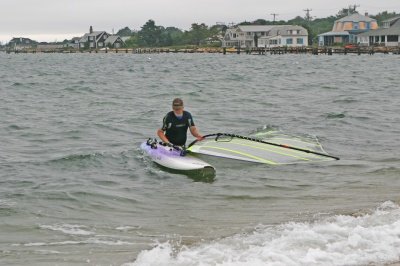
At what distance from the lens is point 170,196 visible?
1123 cm

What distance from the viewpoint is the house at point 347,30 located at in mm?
112750

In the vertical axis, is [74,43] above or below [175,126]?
above

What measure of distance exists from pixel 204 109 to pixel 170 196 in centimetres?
1533

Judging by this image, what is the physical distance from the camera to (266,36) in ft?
408

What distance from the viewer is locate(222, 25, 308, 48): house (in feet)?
385

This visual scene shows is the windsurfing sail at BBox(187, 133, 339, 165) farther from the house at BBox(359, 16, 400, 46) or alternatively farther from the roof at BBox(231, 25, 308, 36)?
the roof at BBox(231, 25, 308, 36)

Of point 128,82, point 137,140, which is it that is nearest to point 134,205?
point 137,140

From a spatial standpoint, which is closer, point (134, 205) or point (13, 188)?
point (134, 205)

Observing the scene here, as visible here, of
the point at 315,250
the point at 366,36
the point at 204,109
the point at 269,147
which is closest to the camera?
the point at 315,250

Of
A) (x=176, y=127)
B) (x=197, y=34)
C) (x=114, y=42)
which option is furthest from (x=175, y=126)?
(x=114, y=42)

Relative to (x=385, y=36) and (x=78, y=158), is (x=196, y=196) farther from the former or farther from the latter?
(x=385, y=36)

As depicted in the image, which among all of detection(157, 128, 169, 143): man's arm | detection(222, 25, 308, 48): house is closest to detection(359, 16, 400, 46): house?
detection(222, 25, 308, 48): house

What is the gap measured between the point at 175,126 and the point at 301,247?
6659 mm

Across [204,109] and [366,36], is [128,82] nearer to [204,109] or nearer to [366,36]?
[204,109]
